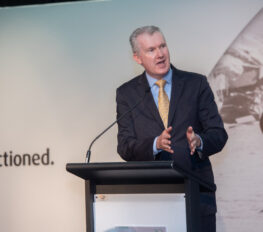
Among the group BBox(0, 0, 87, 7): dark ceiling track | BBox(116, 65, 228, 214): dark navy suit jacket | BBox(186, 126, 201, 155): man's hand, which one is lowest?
BBox(186, 126, 201, 155): man's hand

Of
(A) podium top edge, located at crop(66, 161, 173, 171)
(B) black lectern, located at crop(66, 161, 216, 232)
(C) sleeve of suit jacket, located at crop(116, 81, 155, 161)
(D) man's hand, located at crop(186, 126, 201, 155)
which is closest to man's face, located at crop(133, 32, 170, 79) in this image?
(C) sleeve of suit jacket, located at crop(116, 81, 155, 161)

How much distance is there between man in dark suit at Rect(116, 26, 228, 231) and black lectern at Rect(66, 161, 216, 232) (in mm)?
645

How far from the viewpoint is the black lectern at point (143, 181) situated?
82.7 inches

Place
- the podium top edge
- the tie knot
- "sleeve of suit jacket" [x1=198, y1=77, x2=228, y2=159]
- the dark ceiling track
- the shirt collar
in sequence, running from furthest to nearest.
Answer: the dark ceiling track, the shirt collar, the tie knot, "sleeve of suit jacket" [x1=198, y1=77, x2=228, y2=159], the podium top edge

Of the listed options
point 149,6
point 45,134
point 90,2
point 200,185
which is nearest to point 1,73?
point 45,134

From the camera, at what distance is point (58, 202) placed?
4.50 m

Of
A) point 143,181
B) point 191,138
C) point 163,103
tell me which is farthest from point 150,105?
point 143,181

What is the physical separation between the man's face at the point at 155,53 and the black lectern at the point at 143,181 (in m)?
1.58

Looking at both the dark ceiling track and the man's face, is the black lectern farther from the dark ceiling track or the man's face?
the dark ceiling track

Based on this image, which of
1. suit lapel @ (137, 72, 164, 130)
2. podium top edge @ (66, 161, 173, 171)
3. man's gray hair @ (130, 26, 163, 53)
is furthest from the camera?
man's gray hair @ (130, 26, 163, 53)

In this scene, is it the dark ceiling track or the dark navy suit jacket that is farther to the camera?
the dark ceiling track

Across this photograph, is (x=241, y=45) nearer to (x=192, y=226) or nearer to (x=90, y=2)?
(x=90, y=2)

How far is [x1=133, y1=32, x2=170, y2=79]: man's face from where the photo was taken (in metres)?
3.80

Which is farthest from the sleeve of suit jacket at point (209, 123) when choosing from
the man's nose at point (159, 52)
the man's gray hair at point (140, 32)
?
the man's gray hair at point (140, 32)
